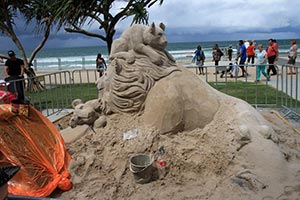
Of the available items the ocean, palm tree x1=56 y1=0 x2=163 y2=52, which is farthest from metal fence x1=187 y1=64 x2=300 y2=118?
the ocean

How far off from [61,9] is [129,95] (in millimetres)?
5863

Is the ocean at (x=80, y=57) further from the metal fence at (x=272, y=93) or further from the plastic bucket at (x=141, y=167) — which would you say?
the plastic bucket at (x=141, y=167)

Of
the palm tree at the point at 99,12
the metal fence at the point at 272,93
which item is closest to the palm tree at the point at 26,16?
the palm tree at the point at 99,12

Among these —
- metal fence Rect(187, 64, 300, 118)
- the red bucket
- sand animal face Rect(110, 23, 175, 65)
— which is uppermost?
sand animal face Rect(110, 23, 175, 65)

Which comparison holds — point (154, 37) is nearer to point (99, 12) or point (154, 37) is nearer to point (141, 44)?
point (141, 44)

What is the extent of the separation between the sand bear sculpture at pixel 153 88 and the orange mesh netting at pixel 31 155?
0.80 metres

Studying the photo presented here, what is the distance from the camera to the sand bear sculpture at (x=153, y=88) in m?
3.68

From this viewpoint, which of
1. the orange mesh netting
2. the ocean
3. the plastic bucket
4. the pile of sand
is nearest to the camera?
the pile of sand

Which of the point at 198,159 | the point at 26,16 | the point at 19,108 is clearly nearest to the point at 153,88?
the point at 198,159

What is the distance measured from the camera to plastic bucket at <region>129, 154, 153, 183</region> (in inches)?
128

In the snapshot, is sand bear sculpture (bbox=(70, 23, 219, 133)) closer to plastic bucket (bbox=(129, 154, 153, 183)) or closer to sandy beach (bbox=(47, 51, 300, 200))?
sandy beach (bbox=(47, 51, 300, 200))

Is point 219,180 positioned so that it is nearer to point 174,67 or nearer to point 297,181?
point 297,181

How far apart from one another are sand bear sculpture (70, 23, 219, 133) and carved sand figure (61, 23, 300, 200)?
0.01 m

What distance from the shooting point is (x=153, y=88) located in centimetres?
376
